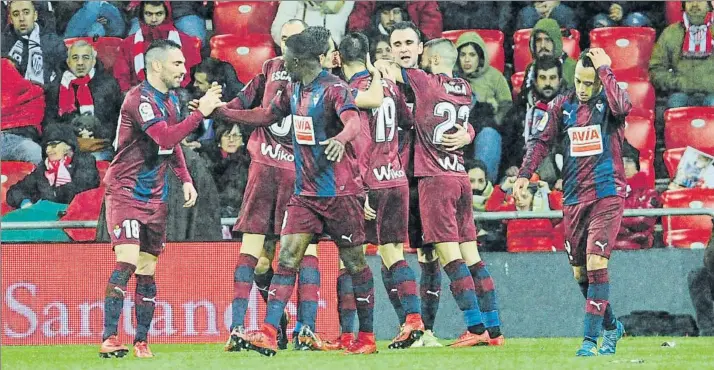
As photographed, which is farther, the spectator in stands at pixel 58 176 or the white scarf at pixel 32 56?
the white scarf at pixel 32 56

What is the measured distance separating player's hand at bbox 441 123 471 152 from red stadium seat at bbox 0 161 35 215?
4.61 m

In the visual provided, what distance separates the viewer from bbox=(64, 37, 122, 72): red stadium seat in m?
12.2

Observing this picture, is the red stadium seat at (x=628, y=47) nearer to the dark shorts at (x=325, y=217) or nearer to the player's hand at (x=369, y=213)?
the player's hand at (x=369, y=213)

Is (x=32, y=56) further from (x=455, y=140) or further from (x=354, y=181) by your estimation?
(x=354, y=181)

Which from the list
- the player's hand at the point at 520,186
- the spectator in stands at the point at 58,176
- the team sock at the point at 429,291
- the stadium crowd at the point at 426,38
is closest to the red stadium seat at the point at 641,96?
the stadium crowd at the point at 426,38

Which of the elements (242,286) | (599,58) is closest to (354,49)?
(599,58)

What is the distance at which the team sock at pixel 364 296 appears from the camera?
7523 mm

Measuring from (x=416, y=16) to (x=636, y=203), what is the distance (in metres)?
2.74

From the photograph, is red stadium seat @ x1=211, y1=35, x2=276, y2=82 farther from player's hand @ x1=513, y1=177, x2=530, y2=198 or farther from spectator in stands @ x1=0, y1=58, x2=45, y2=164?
player's hand @ x1=513, y1=177, x2=530, y2=198

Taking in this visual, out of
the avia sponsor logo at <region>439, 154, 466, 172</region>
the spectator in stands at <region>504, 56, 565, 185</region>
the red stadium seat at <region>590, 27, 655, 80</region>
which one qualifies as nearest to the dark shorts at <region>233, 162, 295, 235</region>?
the avia sponsor logo at <region>439, 154, 466, 172</region>

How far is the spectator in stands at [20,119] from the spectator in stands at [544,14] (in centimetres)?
466

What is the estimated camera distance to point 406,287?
326 inches

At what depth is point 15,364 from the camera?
7.54 meters

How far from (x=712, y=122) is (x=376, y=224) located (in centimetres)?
491
